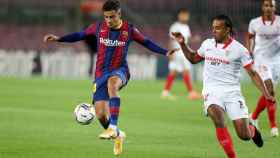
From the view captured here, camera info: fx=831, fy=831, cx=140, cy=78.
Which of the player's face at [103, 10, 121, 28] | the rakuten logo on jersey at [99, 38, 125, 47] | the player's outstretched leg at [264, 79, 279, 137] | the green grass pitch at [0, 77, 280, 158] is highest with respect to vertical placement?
the player's face at [103, 10, 121, 28]

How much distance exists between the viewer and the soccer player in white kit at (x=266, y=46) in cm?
1608

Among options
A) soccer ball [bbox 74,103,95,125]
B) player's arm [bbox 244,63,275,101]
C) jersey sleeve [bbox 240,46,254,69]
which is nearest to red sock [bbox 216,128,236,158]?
player's arm [bbox 244,63,275,101]

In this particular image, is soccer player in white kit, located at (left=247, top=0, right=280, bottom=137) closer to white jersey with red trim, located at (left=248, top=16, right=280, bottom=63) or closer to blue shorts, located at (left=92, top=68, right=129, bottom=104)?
white jersey with red trim, located at (left=248, top=16, right=280, bottom=63)

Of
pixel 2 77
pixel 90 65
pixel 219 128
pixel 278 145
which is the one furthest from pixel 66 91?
pixel 219 128

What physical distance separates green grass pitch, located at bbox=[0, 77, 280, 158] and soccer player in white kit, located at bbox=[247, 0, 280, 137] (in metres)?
1.02

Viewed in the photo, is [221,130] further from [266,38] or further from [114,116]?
[266,38]

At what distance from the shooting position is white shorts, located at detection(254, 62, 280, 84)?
16.0m

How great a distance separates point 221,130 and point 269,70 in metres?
5.11

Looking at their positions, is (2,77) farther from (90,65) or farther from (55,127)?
(55,127)

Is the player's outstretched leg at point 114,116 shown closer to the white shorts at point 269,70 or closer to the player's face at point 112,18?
the player's face at point 112,18

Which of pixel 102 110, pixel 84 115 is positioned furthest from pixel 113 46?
pixel 84 115

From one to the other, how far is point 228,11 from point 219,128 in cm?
3102

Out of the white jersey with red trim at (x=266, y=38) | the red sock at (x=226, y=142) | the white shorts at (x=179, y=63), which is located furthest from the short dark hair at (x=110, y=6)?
the white shorts at (x=179, y=63)

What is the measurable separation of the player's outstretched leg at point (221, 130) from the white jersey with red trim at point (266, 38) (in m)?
5.10
